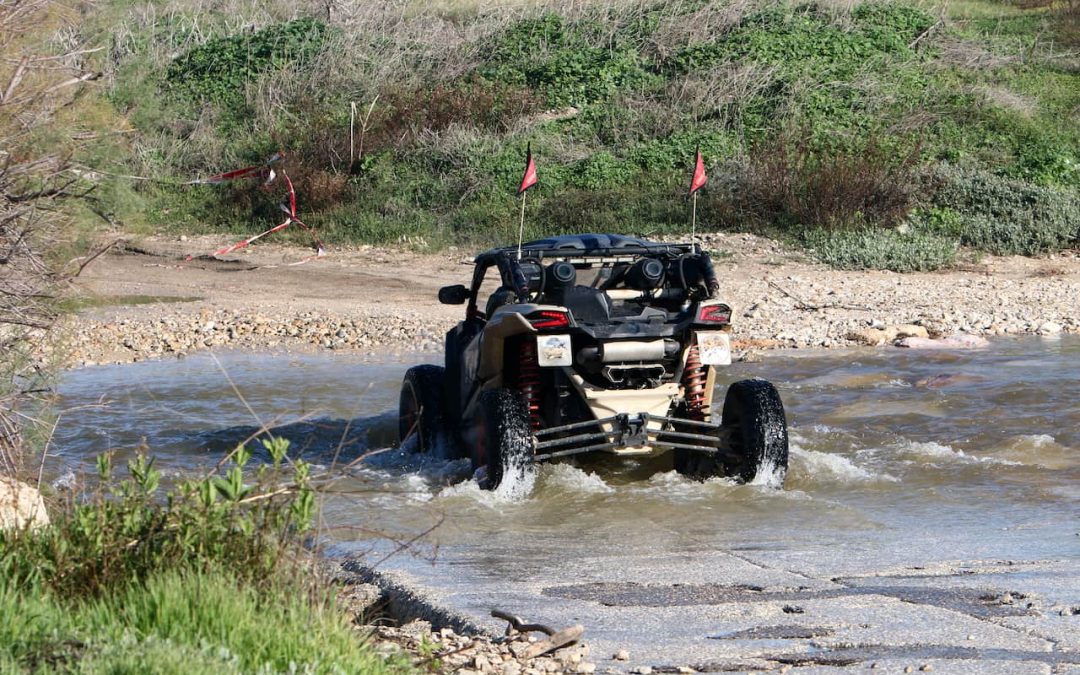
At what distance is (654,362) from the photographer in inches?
340

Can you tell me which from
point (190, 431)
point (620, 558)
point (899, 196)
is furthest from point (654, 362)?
point (899, 196)

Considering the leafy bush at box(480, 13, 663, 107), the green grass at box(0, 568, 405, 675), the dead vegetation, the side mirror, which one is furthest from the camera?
the leafy bush at box(480, 13, 663, 107)

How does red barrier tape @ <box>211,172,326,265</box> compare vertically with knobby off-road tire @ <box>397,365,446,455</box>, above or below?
above

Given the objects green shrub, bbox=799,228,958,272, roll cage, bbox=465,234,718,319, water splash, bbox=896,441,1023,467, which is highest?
roll cage, bbox=465,234,718,319

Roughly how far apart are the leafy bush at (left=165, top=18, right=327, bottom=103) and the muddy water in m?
16.8

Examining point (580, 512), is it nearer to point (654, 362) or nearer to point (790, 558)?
point (654, 362)

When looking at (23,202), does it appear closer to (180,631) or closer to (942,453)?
(180,631)

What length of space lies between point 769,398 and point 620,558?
1.96m

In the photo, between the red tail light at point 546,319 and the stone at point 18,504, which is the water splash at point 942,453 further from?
the stone at point 18,504

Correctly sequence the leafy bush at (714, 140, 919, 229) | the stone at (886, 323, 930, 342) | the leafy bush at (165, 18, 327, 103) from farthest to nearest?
1. the leafy bush at (165, 18, 327, 103)
2. the leafy bush at (714, 140, 919, 229)
3. the stone at (886, 323, 930, 342)

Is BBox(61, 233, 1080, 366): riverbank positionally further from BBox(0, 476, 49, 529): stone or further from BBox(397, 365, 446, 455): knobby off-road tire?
BBox(0, 476, 49, 529): stone

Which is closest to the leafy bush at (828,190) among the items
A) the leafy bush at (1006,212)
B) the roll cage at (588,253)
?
the leafy bush at (1006,212)

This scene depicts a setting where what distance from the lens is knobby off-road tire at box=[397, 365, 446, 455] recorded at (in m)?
10.3

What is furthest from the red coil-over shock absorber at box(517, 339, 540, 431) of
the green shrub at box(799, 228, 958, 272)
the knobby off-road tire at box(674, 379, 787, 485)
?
the green shrub at box(799, 228, 958, 272)
